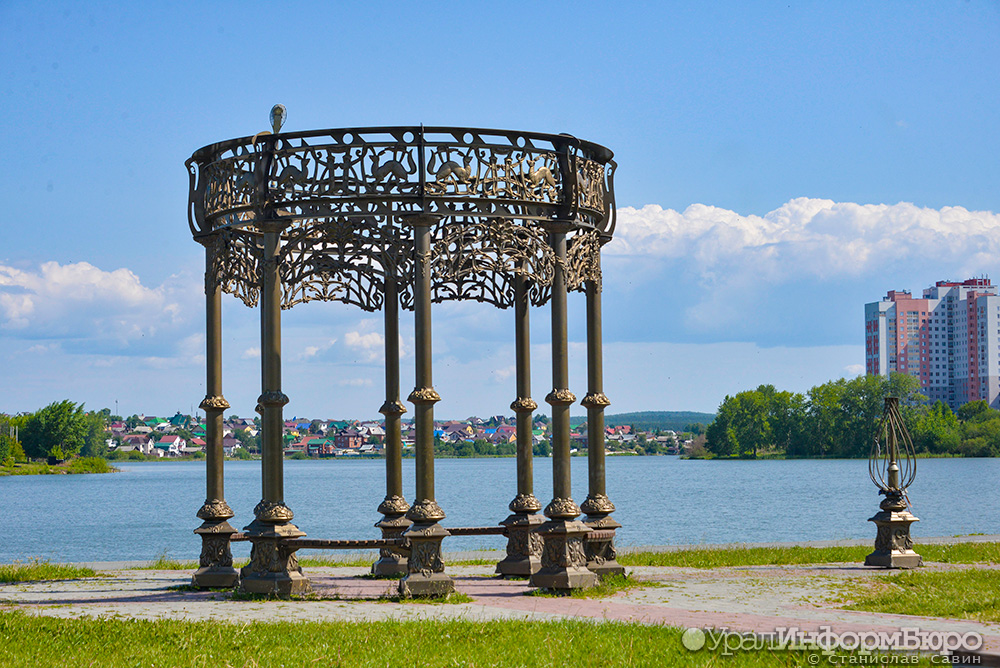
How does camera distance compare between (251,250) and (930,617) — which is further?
(251,250)

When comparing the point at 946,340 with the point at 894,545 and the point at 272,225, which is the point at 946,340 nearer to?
the point at 894,545

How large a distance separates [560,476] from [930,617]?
14.7 ft

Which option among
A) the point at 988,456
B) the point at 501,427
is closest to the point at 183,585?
the point at 988,456

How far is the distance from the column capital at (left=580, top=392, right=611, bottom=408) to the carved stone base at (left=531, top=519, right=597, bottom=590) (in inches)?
70.8

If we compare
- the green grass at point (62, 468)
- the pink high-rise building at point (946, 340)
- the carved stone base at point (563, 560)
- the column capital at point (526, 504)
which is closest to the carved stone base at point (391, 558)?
the column capital at point (526, 504)

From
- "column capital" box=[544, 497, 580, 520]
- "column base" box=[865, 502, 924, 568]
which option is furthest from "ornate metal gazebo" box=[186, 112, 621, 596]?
"column base" box=[865, 502, 924, 568]

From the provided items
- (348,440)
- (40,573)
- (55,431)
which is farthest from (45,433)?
(40,573)

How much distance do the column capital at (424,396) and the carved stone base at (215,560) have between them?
3.08m

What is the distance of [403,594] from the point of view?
1270 cm

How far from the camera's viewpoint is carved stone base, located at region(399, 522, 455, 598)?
12.7 m

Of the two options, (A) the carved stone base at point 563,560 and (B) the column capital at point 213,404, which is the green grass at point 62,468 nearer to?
(B) the column capital at point 213,404

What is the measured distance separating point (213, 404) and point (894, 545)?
962 centimetres

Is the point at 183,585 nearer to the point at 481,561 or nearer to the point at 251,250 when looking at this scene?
the point at 251,250

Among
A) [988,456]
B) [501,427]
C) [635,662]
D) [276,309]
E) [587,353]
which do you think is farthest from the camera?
[501,427]
